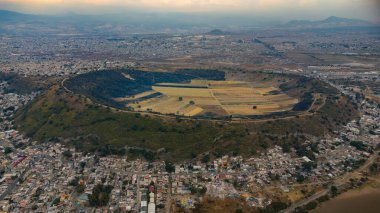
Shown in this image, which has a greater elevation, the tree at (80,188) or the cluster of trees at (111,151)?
the cluster of trees at (111,151)

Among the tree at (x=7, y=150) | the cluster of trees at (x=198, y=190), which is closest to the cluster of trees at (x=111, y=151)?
the cluster of trees at (x=198, y=190)

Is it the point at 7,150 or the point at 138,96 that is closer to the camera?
the point at 7,150

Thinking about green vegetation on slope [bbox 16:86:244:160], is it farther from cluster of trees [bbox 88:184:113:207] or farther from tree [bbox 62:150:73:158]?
cluster of trees [bbox 88:184:113:207]

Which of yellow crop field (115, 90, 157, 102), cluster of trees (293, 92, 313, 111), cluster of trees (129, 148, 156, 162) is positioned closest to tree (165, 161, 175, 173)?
cluster of trees (129, 148, 156, 162)

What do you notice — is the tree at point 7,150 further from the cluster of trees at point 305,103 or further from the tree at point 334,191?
the cluster of trees at point 305,103

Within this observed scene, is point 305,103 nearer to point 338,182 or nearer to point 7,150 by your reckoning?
point 338,182

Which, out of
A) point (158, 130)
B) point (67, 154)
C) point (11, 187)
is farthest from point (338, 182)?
point (11, 187)

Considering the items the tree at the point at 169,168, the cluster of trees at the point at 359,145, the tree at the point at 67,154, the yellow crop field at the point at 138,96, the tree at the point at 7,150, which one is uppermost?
the yellow crop field at the point at 138,96
